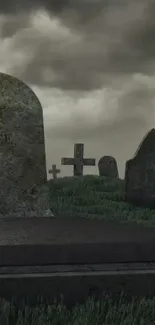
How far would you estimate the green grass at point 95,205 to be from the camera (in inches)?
403

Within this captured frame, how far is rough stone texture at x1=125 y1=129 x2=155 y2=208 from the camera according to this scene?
13.9m

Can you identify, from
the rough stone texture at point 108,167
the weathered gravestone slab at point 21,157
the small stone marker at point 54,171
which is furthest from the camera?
the small stone marker at point 54,171

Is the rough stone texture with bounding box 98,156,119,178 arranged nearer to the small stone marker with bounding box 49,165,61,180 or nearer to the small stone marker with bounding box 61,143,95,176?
the small stone marker with bounding box 61,143,95,176

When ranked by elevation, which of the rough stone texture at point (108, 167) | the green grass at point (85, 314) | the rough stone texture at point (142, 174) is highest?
the rough stone texture at point (108, 167)

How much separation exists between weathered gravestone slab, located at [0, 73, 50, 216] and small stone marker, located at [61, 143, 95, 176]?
14.4 metres

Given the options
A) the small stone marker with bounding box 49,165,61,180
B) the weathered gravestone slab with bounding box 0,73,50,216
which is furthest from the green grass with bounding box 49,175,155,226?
the small stone marker with bounding box 49,165,61,180

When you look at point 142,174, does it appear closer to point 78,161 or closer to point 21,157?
point 21,157

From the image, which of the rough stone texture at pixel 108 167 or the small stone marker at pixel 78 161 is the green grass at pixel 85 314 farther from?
the small stone marker at pixel 78 161

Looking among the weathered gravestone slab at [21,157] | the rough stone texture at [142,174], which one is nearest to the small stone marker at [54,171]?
the rough stone texture at [142,174]

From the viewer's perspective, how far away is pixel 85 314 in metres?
4.85

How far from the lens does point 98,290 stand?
537 centimetres

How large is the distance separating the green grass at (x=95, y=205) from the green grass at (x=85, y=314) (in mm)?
3749

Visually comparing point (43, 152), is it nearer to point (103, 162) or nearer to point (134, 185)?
point (134, 185)

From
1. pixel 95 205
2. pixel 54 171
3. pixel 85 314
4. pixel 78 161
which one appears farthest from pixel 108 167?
pixel 85 314
